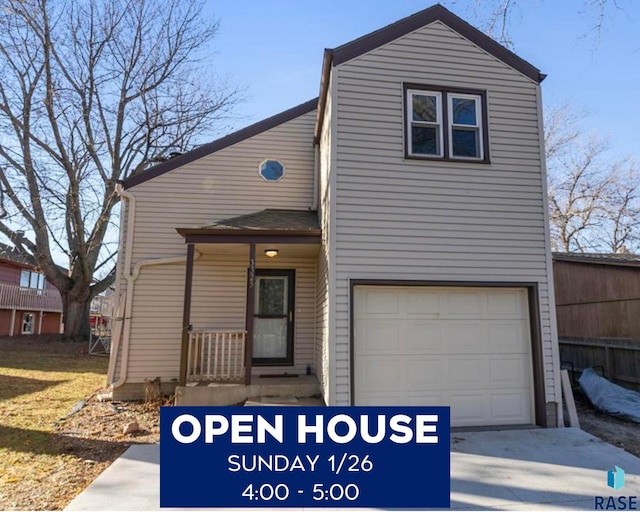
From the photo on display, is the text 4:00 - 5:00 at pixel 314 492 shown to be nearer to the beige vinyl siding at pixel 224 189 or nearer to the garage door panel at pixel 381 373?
the garage door panel at pixel 381 373

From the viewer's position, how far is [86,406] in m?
7.29

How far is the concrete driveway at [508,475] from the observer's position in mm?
3695

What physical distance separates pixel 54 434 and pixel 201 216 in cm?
434

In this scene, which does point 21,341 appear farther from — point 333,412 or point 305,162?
point 333,412

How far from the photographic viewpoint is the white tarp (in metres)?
6.73

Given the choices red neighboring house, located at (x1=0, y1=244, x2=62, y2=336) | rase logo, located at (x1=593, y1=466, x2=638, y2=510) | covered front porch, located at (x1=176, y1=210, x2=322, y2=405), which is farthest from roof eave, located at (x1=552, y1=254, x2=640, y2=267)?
red neighboring house, located at (x1=0, y1=244, x2=62, y2=336)

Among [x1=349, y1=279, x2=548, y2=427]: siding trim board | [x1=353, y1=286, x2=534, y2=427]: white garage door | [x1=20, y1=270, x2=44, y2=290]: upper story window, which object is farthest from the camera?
[x1=20, y1=270, x2=44, y2=290]: upper story window

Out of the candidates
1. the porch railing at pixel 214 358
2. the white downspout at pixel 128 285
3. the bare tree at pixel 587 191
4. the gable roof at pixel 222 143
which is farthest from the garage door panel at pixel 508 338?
the bare tree at pixel 587 191

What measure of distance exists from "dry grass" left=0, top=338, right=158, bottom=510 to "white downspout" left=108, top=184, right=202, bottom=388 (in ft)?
2.22

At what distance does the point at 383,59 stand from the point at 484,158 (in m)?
→ 2.25

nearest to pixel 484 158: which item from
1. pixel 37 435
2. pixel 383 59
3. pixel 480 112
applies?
pixel 480 112

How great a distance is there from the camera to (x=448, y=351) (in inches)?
247

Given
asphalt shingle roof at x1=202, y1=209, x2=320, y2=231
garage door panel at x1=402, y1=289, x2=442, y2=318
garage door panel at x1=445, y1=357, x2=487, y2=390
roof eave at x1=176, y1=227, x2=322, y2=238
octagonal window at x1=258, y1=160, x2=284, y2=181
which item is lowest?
garage door panel at x1=445, y1=357, x2=487, y2=390

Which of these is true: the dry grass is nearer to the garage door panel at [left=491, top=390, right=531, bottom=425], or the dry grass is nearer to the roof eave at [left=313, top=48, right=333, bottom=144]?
the garage door panel at [left=491, top=390, right=531, bottom=425]
